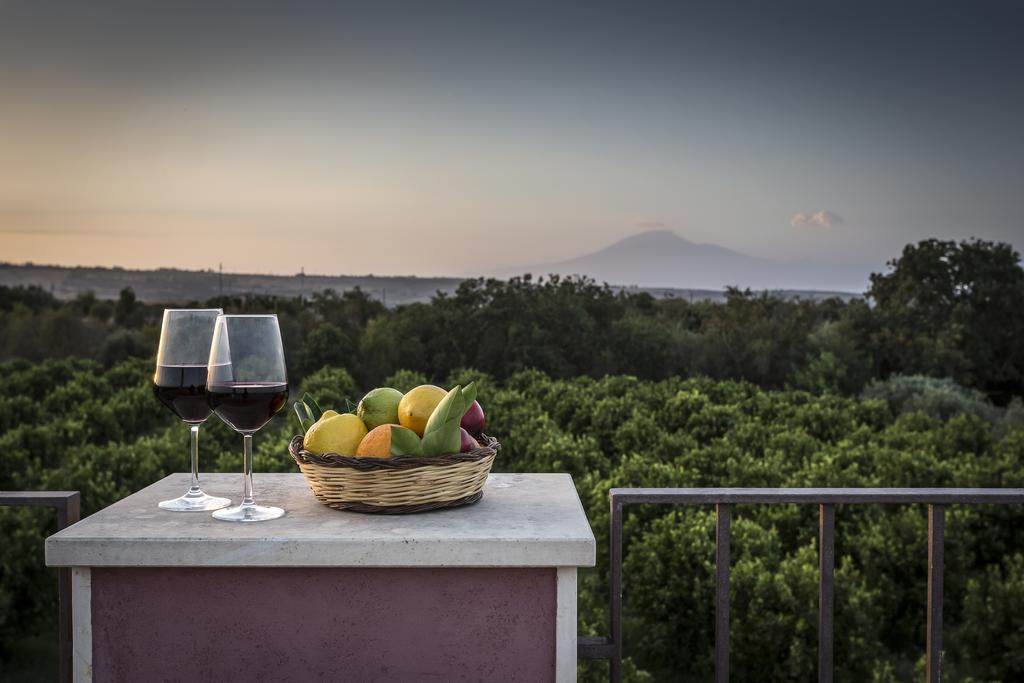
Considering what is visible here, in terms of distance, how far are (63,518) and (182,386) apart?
1.97 ft

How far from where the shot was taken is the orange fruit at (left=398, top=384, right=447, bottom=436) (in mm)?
1709

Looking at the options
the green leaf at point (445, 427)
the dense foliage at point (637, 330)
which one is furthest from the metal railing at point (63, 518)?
the dense foliage at point (637, 330)

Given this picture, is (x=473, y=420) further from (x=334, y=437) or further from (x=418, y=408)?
(x=334, y=437)

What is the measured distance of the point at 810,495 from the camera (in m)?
2.04

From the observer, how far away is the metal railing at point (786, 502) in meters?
2.00

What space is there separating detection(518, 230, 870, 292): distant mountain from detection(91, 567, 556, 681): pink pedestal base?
14285 millimetres

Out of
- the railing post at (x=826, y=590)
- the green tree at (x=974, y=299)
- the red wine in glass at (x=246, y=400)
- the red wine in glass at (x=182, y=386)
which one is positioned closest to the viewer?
the red wine in glass at (x=246, y=400)

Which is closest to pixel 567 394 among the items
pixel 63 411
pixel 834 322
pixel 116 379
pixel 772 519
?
pixel 772 519

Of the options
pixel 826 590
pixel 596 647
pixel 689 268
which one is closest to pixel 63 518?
pixel 596 647

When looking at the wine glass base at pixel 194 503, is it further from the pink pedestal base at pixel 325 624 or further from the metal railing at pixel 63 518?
the metal railing at pixel 63 518

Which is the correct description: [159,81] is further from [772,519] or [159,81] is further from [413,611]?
[413,611]

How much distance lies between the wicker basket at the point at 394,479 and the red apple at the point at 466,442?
35mm

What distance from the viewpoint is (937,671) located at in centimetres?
215

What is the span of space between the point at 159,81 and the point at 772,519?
8.59 meters
